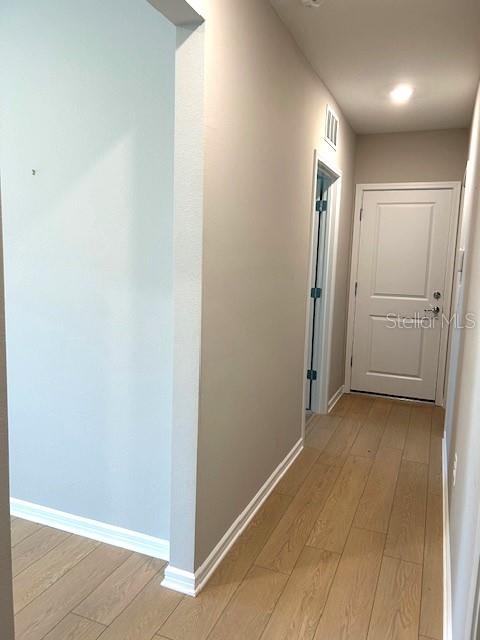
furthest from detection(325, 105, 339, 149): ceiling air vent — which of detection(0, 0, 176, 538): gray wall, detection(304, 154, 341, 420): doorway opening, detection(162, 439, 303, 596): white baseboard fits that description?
detection(162, 439, 303, 596): white baseboard

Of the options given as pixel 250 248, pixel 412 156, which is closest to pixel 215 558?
pixel 250 248

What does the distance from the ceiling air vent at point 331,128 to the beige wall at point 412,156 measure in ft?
3.27

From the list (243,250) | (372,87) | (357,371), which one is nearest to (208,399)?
(243,250)

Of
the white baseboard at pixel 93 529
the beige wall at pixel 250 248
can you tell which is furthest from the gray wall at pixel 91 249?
the beige wall at pixel 250 248

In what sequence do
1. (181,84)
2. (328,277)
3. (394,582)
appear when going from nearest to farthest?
(181,84), (394,582), (328,277)

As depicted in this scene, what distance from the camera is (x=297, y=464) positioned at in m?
3.22

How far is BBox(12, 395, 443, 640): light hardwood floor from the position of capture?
5.86ft

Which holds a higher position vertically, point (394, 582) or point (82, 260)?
point (82, 260)

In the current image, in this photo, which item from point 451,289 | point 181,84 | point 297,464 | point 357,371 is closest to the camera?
point 181,84

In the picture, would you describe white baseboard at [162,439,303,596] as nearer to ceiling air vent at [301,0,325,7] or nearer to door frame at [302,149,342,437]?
door frame at [302,149,342,437]

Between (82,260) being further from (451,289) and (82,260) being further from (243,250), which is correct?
(451,289)

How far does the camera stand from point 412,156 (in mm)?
4441

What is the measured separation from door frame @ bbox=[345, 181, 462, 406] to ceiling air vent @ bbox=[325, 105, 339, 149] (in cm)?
105

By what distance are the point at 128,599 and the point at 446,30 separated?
306cm
